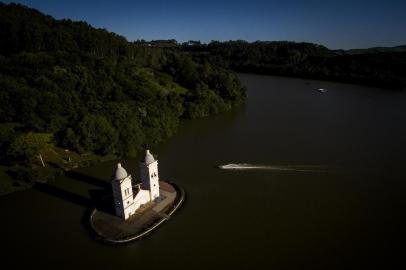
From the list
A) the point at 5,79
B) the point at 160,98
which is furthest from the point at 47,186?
the point at 160,98

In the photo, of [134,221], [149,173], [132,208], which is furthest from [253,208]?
[132,208]

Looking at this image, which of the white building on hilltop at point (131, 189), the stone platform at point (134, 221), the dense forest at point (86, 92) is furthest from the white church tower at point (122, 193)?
the dense forest at point (86, 92)

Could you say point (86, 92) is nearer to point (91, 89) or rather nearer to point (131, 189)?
point (91, 89)

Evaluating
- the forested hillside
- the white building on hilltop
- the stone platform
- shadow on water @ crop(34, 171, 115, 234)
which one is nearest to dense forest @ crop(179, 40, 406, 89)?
the forested hillside

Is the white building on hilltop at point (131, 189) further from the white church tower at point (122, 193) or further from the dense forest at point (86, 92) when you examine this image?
the dense forest at point (86, 92)

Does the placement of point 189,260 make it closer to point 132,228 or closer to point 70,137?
point 132,228
